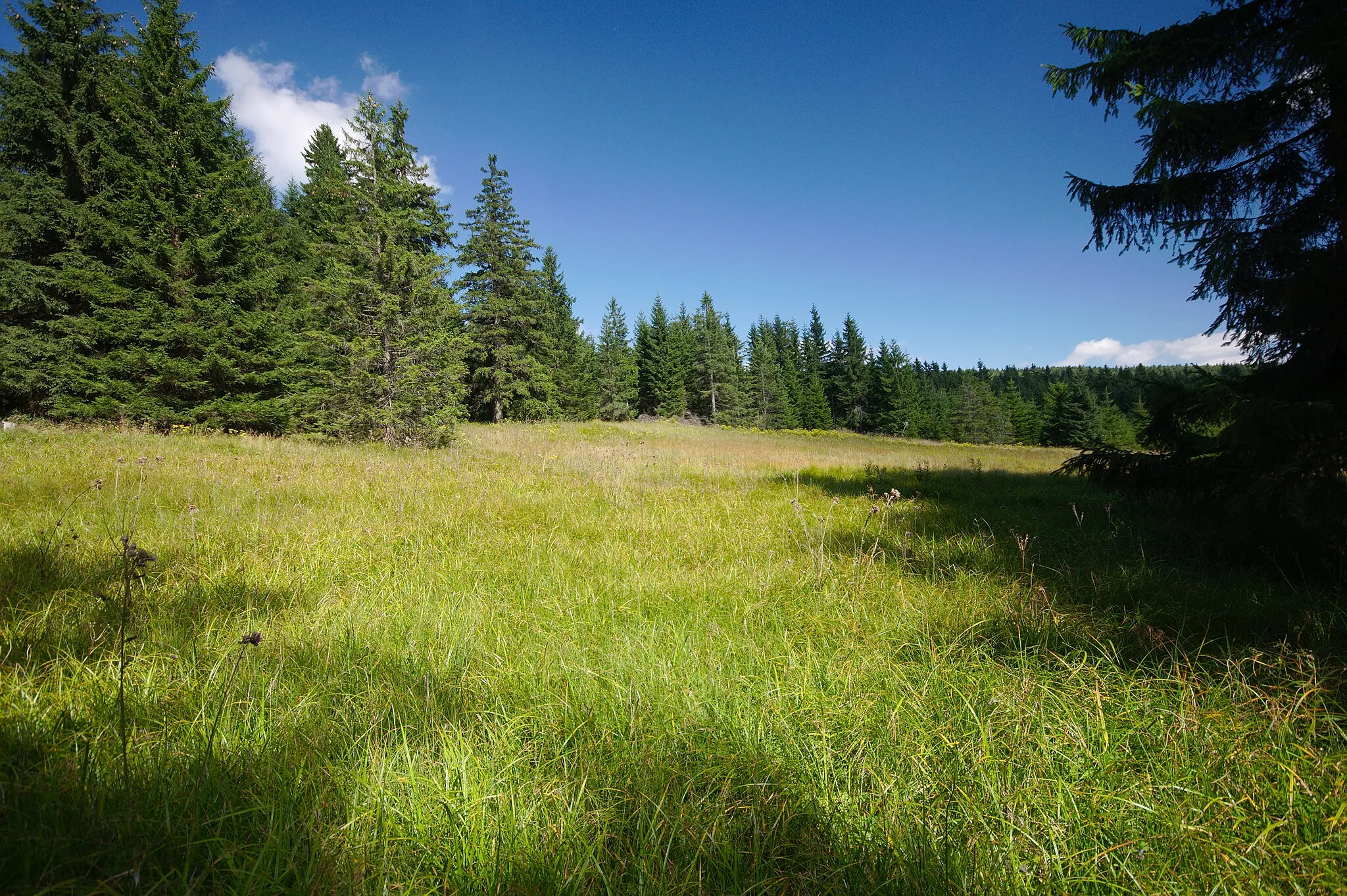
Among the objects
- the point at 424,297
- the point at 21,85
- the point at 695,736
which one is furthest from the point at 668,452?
the point at 21,85

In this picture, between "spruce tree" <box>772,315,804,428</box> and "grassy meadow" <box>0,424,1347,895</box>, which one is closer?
"grassy meadow" <box>0,424,1347,895</box>

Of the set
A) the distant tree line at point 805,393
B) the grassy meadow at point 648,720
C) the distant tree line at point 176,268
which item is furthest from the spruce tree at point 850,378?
the grassy meadow at point 648,720

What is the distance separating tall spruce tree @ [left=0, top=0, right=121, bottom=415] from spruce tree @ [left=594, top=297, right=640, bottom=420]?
28.8m

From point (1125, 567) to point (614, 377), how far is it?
4051cm

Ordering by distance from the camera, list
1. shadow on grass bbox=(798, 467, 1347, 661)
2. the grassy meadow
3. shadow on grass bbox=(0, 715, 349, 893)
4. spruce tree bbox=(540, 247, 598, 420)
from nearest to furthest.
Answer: shadow on grass bbox=(0, 715, 349, 893) < the grassy meadow < shadow on grass bbox=(798, 467, 1347, 661) < spruce tree bbox=(540, 247, 598, 420)

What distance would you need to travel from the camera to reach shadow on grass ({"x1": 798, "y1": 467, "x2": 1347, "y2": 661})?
263 centimetres

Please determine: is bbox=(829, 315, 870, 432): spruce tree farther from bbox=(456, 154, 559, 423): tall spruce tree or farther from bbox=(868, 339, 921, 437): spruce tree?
bbox=(456, 154, 559, 423): tall spruce tree

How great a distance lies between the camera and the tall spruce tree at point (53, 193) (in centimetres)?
1195

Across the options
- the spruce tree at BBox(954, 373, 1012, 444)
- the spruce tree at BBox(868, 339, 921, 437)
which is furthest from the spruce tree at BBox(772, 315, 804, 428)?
the spruce tree at BBox(954, 373, 1012, 444)

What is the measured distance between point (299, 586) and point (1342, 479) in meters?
7.73

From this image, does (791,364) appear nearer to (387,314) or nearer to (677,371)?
(677,371)

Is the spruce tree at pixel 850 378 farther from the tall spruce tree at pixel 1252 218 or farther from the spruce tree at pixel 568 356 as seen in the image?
the tall spruce tree at pixel 1252 218

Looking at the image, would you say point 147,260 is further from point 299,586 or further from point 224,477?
point 299,586

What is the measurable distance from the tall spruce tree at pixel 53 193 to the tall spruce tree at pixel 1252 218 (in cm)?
1987
